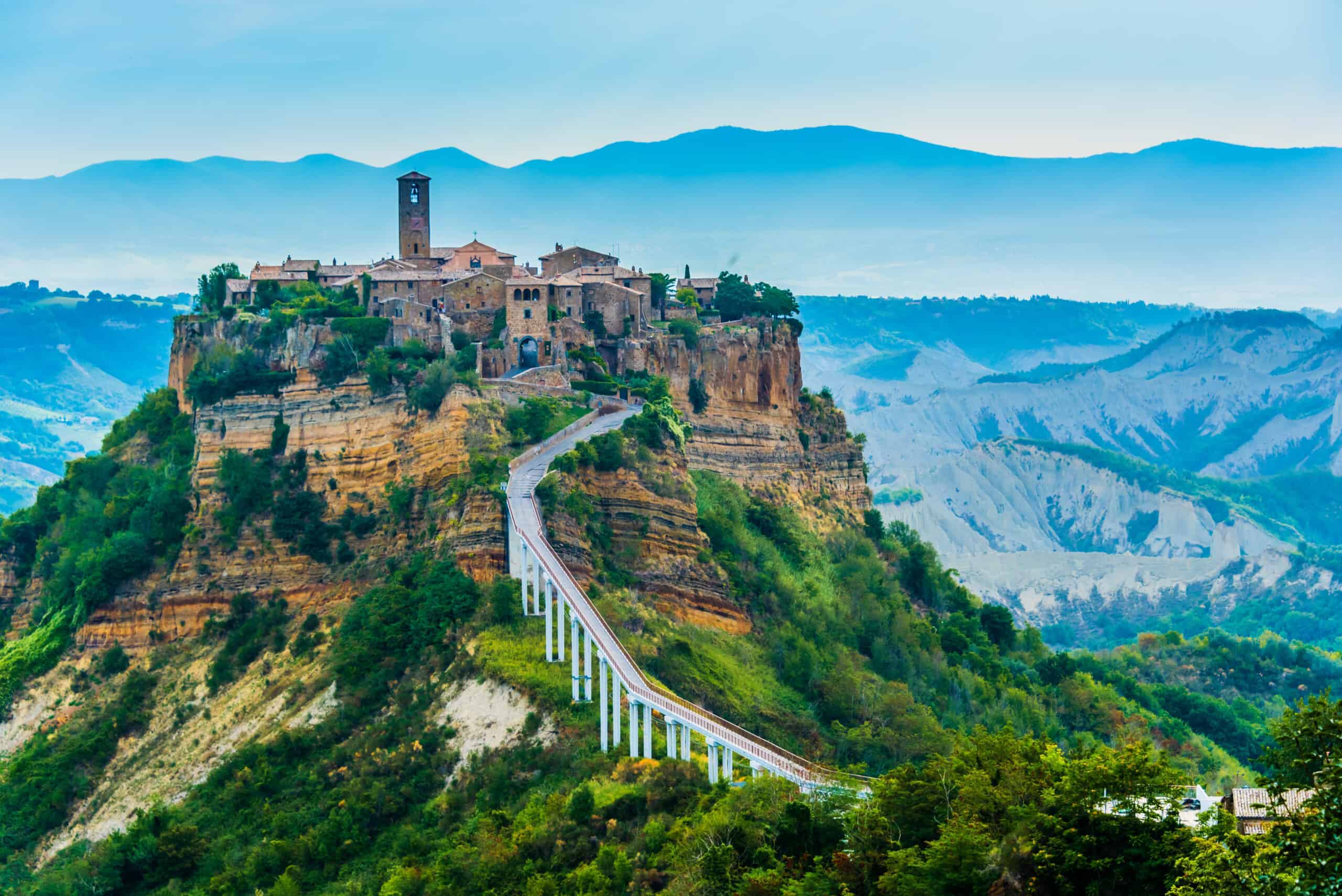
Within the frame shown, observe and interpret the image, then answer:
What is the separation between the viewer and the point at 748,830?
4225 centimetres

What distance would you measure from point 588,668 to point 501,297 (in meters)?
29.6

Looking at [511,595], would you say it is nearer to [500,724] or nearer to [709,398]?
[500,724]

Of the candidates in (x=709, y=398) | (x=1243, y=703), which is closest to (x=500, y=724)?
(x=709, y=398)

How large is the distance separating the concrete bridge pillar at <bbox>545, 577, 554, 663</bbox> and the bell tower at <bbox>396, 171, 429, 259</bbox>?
119 ft

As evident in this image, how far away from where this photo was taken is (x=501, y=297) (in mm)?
79250

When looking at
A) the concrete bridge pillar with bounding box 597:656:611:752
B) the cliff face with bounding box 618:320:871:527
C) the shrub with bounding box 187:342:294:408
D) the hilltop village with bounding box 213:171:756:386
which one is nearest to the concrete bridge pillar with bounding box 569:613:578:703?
the concrete bridge pillar with bounding box 597:656:611:752

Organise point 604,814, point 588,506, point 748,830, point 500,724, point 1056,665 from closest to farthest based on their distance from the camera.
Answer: point 748,830 → point 604,814 → point 500,724 → point 588,506 → point 1056,665

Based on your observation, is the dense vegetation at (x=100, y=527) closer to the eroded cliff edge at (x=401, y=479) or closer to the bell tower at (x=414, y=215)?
the eroded cliff edge at (x=401, y=479)

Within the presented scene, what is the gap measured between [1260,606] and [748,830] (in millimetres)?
150722

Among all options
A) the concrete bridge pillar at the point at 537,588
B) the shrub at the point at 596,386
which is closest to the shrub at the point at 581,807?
the concrete bridge pillar at the point at 537,588

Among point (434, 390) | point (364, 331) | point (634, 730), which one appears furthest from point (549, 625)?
point (364, 331)

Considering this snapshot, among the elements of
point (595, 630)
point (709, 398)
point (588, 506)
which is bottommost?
point (595, 630)

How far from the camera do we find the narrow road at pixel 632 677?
1932 inches

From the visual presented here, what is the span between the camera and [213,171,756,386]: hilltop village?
250ft
